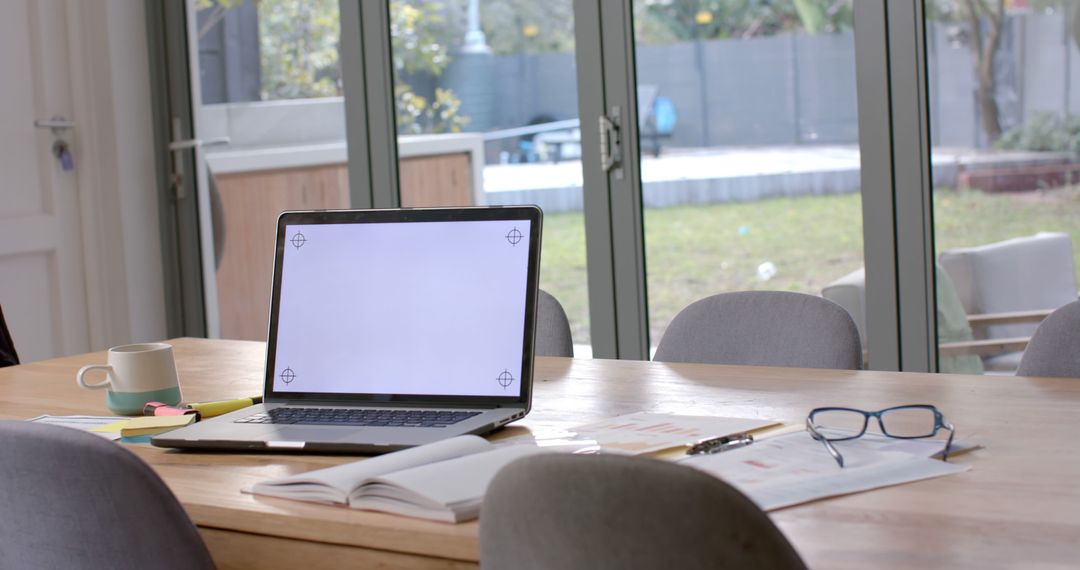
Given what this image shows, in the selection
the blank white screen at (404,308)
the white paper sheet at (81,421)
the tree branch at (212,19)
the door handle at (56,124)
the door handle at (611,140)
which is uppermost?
the tree branch at (212,19)

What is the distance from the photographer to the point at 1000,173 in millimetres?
3107

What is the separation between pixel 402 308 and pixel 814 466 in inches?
23.6

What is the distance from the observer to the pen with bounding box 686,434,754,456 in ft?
4.37

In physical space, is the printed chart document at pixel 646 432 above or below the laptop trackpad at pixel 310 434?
below

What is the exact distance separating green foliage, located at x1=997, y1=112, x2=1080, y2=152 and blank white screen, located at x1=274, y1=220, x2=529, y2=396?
194 centimetres

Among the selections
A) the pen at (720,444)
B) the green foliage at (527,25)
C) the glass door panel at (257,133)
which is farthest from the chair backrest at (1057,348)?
the glass door panel at (257,133)

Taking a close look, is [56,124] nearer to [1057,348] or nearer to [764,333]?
[764,333]

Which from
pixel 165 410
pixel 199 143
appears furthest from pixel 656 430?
pixel 199 143

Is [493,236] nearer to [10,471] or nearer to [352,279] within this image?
[352,279]

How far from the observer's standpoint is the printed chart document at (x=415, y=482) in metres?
1.15

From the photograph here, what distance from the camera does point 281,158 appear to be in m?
4.20

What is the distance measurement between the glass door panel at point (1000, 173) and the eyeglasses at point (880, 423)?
1690 millimetres

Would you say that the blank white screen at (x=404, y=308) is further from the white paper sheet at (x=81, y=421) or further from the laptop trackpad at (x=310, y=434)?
the white paper sheet at (x=81, y=421)

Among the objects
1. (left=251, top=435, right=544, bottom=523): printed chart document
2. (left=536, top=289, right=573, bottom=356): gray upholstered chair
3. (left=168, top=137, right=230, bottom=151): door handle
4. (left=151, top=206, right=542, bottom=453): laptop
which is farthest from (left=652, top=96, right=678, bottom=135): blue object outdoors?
(left=251, top=435, right=544, bottom=523): printed chart document
